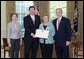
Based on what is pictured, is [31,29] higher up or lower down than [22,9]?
lower down

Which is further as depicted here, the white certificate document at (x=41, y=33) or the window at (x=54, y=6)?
the window at (x=54, y=6)

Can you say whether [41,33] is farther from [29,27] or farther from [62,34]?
[62,34]

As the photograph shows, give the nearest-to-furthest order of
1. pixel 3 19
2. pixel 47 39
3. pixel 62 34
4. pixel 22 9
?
pixel 62 34 < pixel 47 39 < pixel 3 19 < pixel 22 9

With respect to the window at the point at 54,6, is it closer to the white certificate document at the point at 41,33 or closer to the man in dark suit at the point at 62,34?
the white certificate document at the point at 41,33

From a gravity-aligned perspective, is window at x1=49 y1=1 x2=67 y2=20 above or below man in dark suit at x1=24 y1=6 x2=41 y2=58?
above

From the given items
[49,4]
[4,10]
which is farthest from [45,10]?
[4,10]

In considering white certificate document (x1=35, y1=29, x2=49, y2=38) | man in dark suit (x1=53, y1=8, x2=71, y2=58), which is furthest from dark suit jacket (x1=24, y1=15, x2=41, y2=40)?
man in dark suit (x1=53, y1=8, x2=71, y2=58)

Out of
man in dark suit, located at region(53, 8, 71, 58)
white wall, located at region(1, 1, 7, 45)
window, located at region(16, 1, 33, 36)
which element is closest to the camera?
man in dark suit, located at region(53, 8, 71, 58)

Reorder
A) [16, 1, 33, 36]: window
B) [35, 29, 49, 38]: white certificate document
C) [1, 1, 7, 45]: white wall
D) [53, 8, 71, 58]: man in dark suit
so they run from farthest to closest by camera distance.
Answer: [16, 1, 33, 36]: window < [1, 1, 7, 45]: white wall < [35, 29, 49, 38]: white certificate document < [53, 8, 71, 58]: man in dark suit

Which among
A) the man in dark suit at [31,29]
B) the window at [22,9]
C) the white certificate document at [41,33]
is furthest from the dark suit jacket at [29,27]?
the window at [22,9]

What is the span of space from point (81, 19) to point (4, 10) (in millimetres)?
3869

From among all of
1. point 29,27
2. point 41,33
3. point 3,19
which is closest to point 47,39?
point 41,33

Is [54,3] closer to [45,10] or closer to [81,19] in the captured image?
[45,10]

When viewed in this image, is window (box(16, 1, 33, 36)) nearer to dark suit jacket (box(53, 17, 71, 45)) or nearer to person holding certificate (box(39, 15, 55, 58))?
person holding certificate (box(39, 15, 55, 58))
